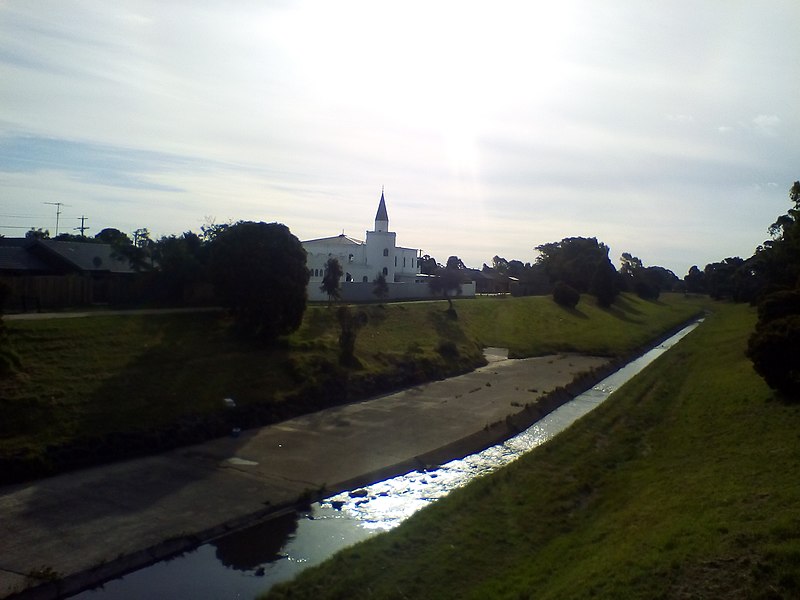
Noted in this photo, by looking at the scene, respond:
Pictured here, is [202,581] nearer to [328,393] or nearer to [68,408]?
[68,408]

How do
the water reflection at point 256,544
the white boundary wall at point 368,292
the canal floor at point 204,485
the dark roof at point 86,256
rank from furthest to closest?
the white boundary wall at point 368,292, the dark roof at point 86,256, the water reflection at point 256,544, the canal floor at point 204,485

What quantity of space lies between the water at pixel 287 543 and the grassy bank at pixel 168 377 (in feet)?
21.3

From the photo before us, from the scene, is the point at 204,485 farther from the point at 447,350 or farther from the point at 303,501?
the point at 447,350

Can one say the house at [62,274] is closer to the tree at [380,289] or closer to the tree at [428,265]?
the tree at [380,289]

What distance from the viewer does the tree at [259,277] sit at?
30.4 m

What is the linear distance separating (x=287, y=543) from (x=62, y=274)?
30.5 meters

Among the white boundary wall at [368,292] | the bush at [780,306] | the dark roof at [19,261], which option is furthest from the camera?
the white boundary wall at [368,292]

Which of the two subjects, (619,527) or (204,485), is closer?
(619,527)

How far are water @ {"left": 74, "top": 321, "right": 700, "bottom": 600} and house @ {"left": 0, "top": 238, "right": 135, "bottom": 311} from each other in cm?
1940

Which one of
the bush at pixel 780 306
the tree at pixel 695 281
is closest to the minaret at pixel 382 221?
the bush at pixel 780 306

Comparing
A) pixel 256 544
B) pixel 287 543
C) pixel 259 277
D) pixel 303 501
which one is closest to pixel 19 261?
pixel 259 277

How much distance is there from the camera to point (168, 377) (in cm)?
2431

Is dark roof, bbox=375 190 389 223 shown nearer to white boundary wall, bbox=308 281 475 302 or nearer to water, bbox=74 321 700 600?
white boundary wall, bbox=308 281 475 302

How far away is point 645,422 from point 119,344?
1847 centimetres
